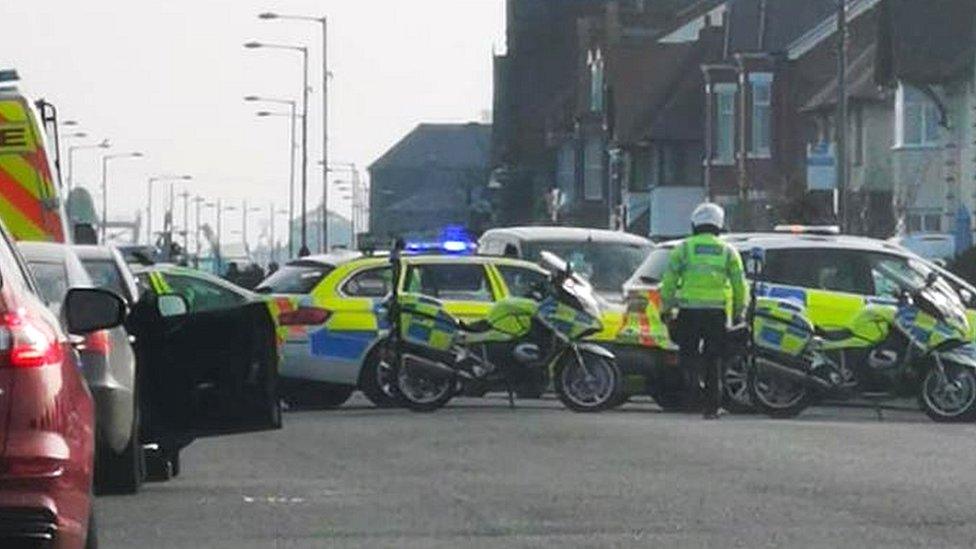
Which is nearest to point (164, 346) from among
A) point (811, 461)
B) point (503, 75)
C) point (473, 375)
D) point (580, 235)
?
point (811, 461)

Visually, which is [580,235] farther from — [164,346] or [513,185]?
[513,185]

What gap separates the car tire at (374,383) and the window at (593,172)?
232 ft

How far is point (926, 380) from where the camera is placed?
25.6m

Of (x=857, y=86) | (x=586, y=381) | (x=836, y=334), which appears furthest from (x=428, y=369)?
(x=857, y=86)

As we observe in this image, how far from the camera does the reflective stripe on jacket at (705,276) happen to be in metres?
24.6

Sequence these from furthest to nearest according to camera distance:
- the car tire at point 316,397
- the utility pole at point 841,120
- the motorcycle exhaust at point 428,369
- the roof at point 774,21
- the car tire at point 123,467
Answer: the roof at point 774,21
the utility pole at point 841,120
the car tire at point 316,397
the motorcycle exhaust at point 428,369
the car tire at point 123,467

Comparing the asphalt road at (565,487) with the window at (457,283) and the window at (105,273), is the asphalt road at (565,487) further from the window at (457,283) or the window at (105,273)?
the window at (457,283)

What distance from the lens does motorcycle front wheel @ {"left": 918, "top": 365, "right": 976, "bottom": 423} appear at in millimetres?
25547

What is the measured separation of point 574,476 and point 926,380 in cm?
853

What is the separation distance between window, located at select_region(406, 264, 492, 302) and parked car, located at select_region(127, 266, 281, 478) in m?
10.7

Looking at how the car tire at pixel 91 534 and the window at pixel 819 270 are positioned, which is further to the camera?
the window at pixel 819 270

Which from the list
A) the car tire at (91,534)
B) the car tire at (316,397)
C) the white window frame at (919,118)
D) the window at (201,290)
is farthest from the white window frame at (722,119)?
the car tire at (91,534)

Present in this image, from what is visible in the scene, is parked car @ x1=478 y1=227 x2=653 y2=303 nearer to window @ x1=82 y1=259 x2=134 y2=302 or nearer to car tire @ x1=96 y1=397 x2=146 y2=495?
window @ x1=82 y1=259 x2=134 y2=302

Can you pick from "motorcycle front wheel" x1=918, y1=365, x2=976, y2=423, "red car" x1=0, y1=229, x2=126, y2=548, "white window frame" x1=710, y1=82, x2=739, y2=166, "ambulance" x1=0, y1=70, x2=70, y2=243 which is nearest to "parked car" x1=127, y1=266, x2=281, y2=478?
"ambulance" x1=0, y1=70, x2=70, y2=243
